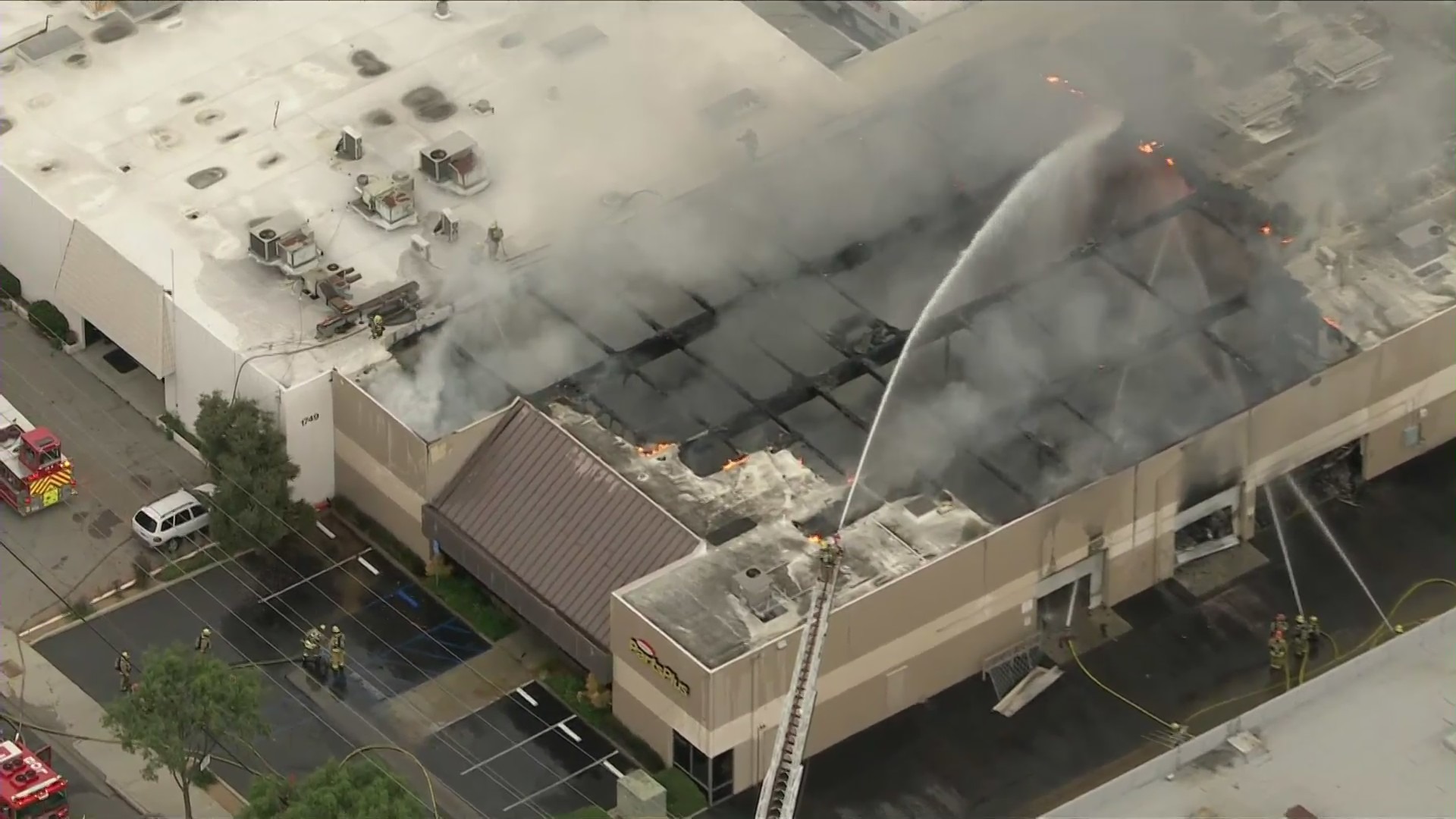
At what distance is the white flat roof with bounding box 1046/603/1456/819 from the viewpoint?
3031 inches

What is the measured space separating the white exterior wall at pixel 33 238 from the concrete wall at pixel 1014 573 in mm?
22224

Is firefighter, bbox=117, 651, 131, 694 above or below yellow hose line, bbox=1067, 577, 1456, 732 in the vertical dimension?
below

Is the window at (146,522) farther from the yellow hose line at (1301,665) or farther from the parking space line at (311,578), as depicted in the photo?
the yellow hose line at (1301,665)

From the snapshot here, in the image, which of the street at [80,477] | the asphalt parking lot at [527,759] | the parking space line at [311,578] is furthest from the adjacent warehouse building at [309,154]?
the asphalt parking lot at [527,759]

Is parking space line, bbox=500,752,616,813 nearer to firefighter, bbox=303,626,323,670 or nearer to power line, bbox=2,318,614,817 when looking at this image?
power line, bbox=2,318,614,817

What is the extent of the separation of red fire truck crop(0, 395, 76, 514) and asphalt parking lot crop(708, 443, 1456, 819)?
20487 millimetres

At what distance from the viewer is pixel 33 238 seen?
3866 inches

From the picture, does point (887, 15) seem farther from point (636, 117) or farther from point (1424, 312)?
point (1424, 312)

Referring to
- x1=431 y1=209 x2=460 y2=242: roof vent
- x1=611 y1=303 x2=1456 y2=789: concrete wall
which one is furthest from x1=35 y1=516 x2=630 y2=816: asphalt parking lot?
x1=431 y1=209 x2=460 y2=242: roof vent

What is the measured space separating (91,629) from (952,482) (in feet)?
71.3

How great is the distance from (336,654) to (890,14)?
1259 inches

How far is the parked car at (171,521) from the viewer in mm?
91125

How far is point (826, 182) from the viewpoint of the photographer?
97750mm

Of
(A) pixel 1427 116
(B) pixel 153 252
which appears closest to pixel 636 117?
(B) pixel 153 252
